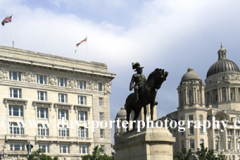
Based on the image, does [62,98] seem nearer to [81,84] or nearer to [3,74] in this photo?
[81,84]

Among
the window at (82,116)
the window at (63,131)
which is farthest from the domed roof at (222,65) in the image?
the window at (63,131)

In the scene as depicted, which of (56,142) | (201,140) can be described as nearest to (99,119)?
(56,142)

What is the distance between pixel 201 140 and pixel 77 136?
53.7 metres

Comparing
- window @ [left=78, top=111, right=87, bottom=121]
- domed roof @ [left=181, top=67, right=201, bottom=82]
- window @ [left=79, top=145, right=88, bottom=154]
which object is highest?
domed roof @ [left=181, top=67, right=201, bottom=82]

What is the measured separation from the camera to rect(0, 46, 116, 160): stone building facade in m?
68.3

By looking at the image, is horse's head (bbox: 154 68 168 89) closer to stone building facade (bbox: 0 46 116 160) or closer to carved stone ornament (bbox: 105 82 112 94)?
stone building facade (bbox: 0 46 116 160)

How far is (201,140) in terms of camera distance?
11700 cm

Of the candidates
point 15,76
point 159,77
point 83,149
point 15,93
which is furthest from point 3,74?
point 159,77

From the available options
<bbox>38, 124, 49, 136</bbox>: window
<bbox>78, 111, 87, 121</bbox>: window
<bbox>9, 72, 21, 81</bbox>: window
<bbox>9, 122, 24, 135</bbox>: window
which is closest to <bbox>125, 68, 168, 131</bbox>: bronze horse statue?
<bbox>9, 122, 24, 135</bbox>: window

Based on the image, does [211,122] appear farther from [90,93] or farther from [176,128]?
[90,93]

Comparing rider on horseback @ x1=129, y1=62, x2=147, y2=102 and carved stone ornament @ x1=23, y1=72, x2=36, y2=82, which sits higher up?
carved stone ornament @ x1=23, y1=72, x2=36, y2=82

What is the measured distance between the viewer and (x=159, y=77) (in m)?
23.3

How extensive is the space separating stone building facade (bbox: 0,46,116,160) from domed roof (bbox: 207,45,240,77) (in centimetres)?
7935

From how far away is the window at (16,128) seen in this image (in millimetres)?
67875
